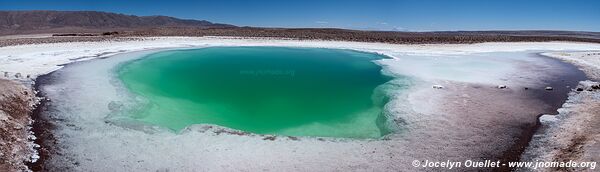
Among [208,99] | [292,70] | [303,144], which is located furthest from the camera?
[292,70]

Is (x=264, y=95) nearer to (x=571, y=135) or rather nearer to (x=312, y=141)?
(x=312, y=141)

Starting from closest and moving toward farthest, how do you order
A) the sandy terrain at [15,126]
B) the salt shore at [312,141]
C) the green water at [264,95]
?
the sandy terrain at [15,126], the salt shore at [312,141], the green water at [264,95]

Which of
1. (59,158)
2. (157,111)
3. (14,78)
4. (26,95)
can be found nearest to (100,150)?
(59,158)

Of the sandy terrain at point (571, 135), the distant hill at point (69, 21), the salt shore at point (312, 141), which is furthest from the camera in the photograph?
the distant hill at point (69, 21)

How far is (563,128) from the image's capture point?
28.5ft

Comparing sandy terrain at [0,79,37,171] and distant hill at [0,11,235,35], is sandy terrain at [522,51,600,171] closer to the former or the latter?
sandy terrain at [0,79,37,171]

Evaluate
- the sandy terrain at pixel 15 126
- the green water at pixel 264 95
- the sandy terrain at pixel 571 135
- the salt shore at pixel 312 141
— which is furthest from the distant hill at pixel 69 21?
the sandy terrain at pixel 571 135

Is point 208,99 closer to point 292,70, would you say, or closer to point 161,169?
point 161,169

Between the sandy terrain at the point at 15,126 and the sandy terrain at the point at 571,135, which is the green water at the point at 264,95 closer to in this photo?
the sandy terrain at the point at 15,126

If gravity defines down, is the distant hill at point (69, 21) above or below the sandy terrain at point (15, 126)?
above

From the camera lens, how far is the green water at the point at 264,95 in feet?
32.7

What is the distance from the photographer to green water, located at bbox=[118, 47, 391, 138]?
9.97m

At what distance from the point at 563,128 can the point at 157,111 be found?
31.6ft

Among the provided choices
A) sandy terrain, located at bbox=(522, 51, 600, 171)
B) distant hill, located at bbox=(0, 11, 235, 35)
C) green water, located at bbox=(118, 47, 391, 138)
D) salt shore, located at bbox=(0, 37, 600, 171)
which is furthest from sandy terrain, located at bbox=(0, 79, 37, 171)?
distant hill, located at bbox=(0, 11, 235, 35)
